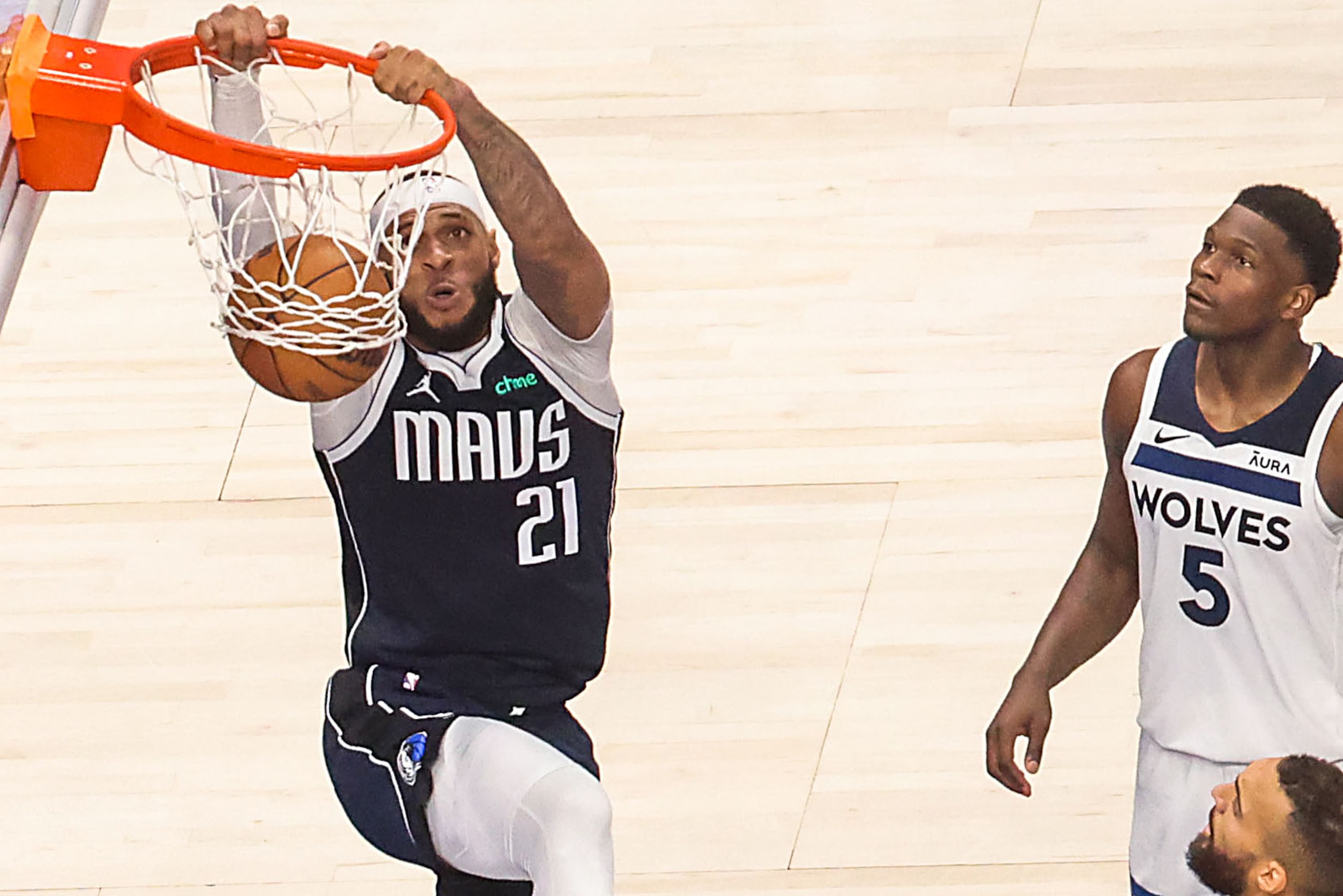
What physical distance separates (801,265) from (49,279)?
215cm

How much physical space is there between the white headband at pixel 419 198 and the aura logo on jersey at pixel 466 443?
12.7 inches

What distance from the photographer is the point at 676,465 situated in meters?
5.63

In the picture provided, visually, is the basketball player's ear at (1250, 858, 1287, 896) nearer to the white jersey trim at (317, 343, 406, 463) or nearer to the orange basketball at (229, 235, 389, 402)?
the orange basketball at (229, 235, 389, 402)

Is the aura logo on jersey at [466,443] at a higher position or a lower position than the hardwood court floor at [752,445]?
higher

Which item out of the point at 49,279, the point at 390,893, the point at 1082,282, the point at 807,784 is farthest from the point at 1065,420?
the point at 49,279

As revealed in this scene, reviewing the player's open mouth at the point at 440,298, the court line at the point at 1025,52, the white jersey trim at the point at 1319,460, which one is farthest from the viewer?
the court line at the point at 1025,52

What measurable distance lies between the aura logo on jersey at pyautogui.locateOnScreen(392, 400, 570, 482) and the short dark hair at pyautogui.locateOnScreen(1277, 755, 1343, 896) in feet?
4.38

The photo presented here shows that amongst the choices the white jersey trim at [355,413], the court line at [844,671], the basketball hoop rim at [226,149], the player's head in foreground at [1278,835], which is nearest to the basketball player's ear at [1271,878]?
the player's head in foreground at [1278,835]

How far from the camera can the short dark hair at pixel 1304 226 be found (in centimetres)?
325

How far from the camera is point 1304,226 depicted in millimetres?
3258

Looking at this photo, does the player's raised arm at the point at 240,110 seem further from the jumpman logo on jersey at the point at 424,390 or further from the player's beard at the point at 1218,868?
the player's beard at the point at 1218,868

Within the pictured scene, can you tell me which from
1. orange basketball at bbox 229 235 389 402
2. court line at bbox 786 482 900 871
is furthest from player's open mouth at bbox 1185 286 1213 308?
court line at bbox 786 482 900 871

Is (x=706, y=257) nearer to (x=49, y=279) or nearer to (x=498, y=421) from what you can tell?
(x=49, y=279)

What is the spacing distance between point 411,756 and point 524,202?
0.97m
